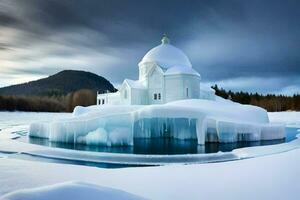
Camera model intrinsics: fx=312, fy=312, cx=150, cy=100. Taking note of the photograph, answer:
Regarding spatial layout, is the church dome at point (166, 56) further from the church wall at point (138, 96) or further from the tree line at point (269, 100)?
the tree line at point (269, 100)

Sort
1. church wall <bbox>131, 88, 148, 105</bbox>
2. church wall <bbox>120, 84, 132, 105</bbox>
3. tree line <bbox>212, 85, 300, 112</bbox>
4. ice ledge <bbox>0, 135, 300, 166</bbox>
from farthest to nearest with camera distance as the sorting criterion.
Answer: tree line <bbox>212, 85, 300, 112</bbox>, church wall <bbox>120, 84, 132, 105</bbox>, church wall <bbox>131, 88, 148, 105</bbox>, ice ledge <bbox>0, 135, 300, 166</bbox>

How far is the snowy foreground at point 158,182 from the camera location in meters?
3.75

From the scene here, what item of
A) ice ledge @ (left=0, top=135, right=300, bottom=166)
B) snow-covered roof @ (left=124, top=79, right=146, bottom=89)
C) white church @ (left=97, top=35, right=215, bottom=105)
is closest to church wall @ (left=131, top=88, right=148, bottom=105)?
white church @ (left=97, top=35, right=215, bottom=105)

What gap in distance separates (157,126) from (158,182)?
13.6 metres

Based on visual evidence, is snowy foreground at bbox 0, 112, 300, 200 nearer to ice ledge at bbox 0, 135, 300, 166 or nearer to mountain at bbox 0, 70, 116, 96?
ice ledge at bbox 0, 135, 300, 166

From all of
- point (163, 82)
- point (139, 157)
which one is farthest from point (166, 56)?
point (139, 157)

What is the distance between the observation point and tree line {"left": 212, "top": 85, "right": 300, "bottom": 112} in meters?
81.9

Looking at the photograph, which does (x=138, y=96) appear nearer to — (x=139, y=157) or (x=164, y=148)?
(x=164, y=148)

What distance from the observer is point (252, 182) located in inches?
244

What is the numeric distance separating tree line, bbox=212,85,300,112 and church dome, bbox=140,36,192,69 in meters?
35.1

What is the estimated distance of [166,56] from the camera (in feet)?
132

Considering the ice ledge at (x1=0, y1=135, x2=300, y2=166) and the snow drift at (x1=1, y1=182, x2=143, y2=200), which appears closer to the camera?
the snow drift at (x1=1, y1=182, x2=143, y2=200)

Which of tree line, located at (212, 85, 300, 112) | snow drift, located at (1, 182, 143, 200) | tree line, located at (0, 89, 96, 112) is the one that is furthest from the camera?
tree line, located at (212, 85, 300, 112)

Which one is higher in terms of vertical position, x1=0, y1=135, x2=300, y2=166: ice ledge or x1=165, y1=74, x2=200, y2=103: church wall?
x1=165, y1=74, x2=200, y2=103: church wall
